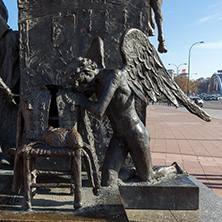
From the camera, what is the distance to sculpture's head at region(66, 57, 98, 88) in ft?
8.61

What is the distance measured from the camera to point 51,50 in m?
3.99

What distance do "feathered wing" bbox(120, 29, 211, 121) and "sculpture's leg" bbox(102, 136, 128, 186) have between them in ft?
2.44

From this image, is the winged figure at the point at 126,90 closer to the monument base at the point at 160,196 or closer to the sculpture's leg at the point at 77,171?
the monument base at the point at 160,196

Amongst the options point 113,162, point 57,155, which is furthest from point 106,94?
point 113,162

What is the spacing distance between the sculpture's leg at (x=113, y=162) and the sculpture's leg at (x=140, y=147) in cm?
13

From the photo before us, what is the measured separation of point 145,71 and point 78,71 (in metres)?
1.12

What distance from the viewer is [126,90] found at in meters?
2.86

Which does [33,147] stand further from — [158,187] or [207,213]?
[207,213]

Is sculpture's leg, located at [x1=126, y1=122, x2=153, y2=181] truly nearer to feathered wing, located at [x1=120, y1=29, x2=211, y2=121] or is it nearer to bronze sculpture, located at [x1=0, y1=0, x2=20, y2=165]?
feathered wing, located at [x1=120, y1=29, x2=211, y2=121]

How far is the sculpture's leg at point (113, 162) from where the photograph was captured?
9.99ft

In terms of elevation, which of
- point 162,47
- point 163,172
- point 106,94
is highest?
point 162,47

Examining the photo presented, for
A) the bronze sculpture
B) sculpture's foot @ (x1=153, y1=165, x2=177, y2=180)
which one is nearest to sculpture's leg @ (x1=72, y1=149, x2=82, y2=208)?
sculpture's foot @ (x1=153, y1=165, x2=177, y2=180)

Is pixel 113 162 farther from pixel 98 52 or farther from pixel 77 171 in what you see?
pixel 98 52

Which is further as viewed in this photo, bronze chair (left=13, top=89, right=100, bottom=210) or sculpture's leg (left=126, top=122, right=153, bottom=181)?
sculpture's leg (left=126, top=122, right=153, bottom=181)
